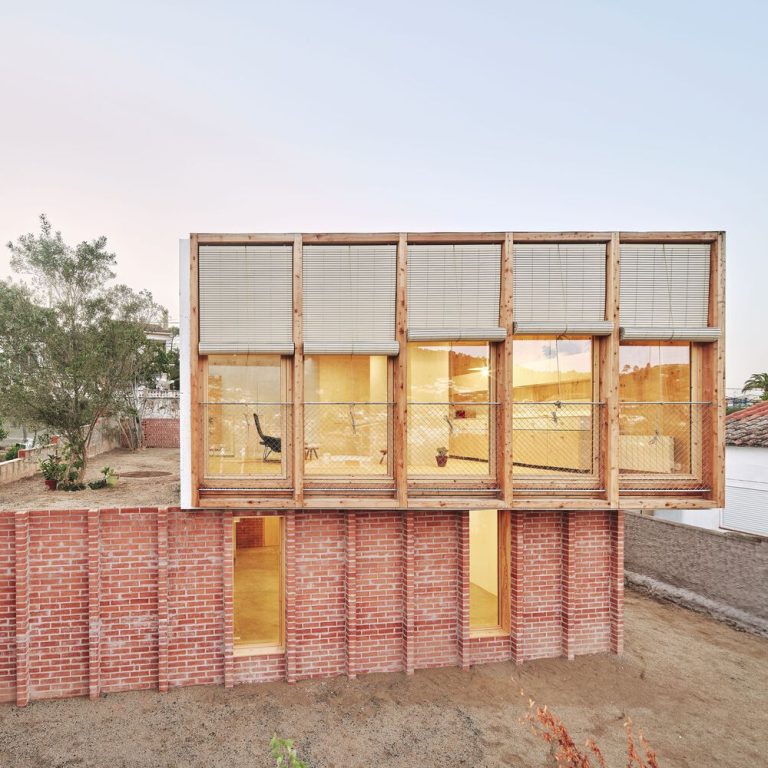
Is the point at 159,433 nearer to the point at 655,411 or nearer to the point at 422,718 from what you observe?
the point at 422,718

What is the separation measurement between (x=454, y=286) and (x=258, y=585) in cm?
747

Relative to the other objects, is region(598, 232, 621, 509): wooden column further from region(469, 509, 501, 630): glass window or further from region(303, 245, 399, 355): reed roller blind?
region(303, 245, 399, 355): reed roller blind

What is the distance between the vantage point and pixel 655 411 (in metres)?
6.80

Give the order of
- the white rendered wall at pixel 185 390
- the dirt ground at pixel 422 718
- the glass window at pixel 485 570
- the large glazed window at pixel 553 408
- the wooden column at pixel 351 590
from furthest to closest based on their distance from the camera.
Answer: the glass window at pixel 485 570, the wooden column at pixel 351 590, the large glazed window at pixel 553 408, the white rendered wall at pixel 185 390, the dirt ground at pixel 422 718

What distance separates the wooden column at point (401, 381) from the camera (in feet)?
21.3

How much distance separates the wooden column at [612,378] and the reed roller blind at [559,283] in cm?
Answer: 11

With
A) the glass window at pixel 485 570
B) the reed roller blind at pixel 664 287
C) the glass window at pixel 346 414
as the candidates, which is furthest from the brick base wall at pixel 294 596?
the reed roller blind at pixel 664 287

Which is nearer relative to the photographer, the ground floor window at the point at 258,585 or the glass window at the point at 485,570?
the ground floor window at the point at 258,585

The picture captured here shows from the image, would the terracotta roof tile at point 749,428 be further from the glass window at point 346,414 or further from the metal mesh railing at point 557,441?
the glass window at point 346,414

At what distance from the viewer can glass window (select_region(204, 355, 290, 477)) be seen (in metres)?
6.57

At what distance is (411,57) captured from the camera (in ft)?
58.7

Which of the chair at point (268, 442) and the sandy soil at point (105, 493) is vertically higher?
the chair at point (268, 442)

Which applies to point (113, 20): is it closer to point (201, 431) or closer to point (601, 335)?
point (201, 431)

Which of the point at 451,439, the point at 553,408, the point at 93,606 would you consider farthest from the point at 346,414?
the point at 93,606
